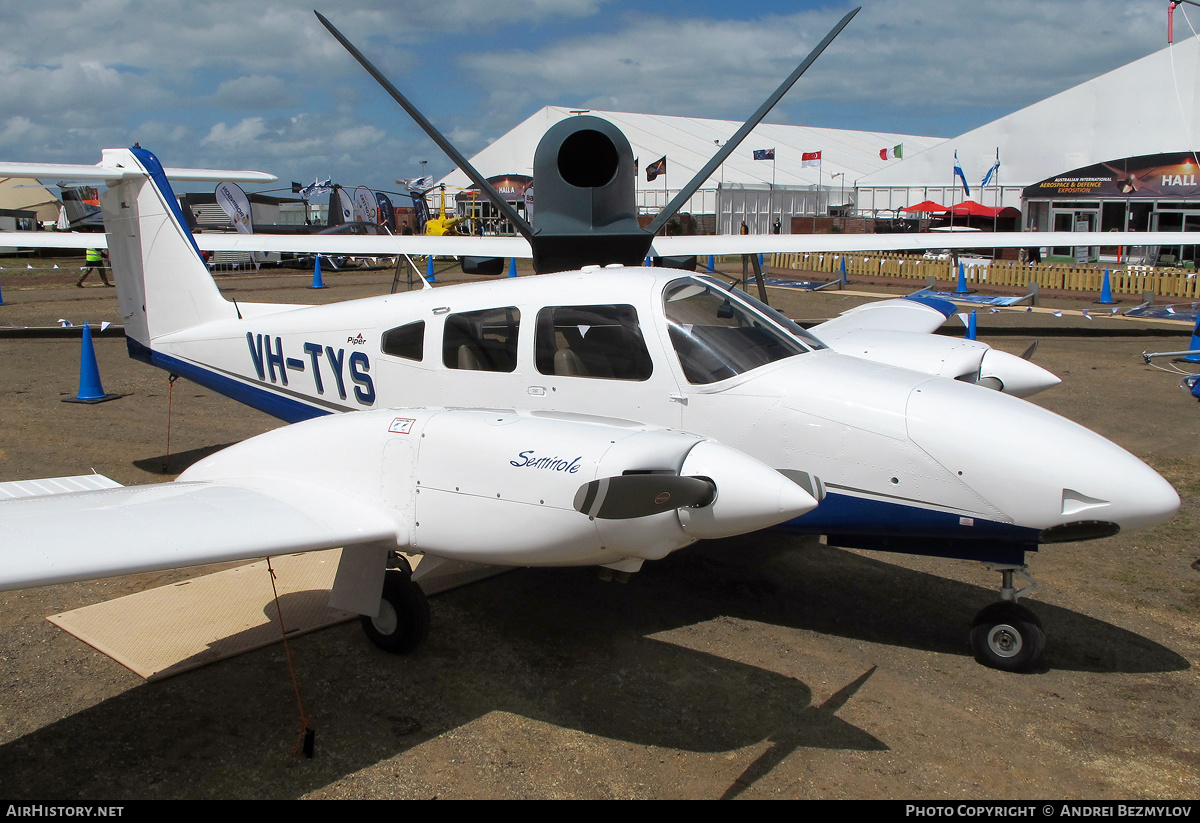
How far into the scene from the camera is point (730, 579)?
255 inches

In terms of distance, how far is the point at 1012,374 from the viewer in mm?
6840

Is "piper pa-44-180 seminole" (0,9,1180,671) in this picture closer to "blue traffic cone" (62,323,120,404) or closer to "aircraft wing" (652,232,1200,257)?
"blue traffic cone" (62,323,120,404)

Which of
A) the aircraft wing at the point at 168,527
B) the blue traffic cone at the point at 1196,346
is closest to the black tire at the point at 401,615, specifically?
the aircraft wing at the point at 168,527

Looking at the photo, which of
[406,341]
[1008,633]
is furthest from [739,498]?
[406,341]

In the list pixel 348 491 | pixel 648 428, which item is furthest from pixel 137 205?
pixel 648 428

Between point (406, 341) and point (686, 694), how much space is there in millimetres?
3184

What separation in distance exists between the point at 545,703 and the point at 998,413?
306 centimetres

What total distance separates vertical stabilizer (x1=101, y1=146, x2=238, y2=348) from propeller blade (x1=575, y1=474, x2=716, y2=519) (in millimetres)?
5639

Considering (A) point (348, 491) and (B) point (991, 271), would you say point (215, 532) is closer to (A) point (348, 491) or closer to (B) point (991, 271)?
(A) point (348, 491)

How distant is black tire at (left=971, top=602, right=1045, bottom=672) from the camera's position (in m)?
5.01

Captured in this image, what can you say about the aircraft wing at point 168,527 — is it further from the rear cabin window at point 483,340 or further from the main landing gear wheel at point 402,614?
the rear cabin window at point 483,340

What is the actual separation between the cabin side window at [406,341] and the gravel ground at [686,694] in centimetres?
179

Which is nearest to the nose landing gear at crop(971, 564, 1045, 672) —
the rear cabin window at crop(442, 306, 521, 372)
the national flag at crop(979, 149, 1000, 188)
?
the rear cabin window at crop(442, 306, 521, 372)

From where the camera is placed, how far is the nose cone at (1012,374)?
684 centimetres
